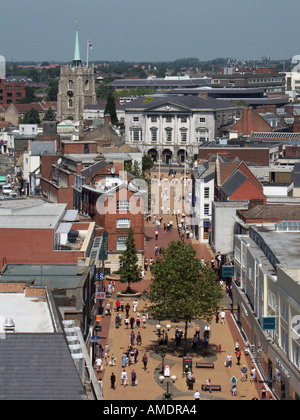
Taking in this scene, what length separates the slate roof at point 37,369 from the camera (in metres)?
19.8

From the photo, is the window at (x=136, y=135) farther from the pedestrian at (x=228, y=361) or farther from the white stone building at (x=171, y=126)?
the pedestrian at (x=228, y=361)

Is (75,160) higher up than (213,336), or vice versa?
(75,160)

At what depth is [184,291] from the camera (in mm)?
45219

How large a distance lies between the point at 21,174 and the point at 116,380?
67.2 meters

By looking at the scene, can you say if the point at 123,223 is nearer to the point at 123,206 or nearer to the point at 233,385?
the point at 123,206

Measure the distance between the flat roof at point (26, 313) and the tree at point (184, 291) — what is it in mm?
14289

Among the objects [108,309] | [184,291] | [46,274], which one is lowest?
[108,309]

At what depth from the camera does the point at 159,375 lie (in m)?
41.7

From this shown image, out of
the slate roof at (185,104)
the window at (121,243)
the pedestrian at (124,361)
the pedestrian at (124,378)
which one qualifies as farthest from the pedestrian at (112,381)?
the slate roof at (185,104)

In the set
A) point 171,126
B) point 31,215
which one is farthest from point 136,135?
point 31,215

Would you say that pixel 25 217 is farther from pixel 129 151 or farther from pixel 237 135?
pixel 237 135

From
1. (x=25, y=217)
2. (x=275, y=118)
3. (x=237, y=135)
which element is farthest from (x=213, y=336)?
(x=275, y=118)

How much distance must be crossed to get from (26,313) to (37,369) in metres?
8.07

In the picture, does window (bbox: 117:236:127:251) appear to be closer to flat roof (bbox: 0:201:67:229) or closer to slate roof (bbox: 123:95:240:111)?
flat roof (bbox: 0:201:67:229)
